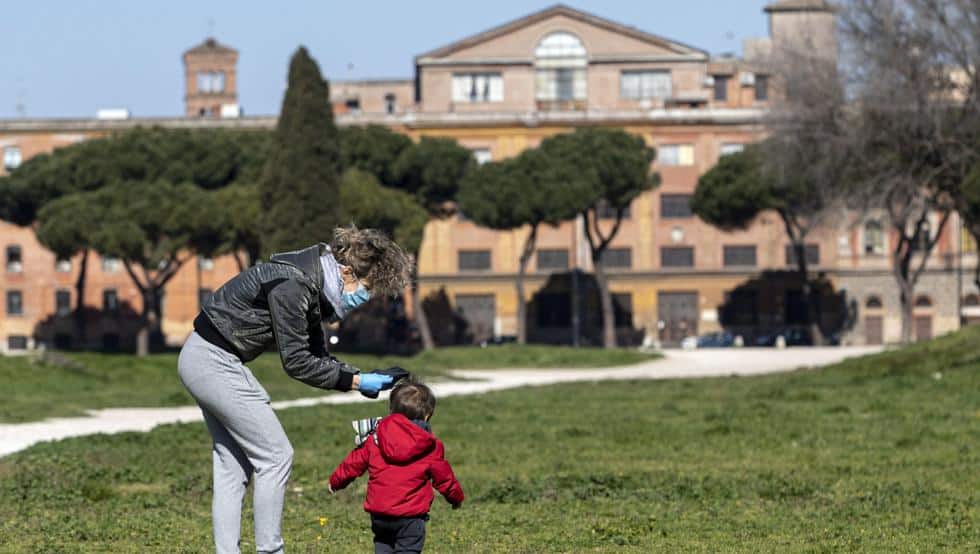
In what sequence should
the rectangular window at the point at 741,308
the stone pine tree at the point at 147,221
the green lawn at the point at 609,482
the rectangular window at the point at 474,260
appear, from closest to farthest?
the green lawn at the point at 609,482 → the stone pine tree at the point at 147,221 → the rectangular window at the point at 741,308 → the rectangular window at the point at 474,260

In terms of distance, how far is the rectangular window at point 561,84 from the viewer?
9688 centimetres

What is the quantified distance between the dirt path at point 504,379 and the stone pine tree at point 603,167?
297 inches

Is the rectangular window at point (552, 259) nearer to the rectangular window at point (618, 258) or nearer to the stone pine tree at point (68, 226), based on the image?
the rectangular window at point (618, 258)

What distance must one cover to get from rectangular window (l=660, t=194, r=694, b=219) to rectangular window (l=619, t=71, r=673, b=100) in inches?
239

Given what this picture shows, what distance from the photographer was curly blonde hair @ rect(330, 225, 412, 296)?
8.96m

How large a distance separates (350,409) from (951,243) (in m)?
70.2

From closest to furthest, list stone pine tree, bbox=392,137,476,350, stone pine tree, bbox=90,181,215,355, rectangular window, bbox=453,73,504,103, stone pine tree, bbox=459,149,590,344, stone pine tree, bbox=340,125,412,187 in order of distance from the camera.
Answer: stone pine tree, bbox=90,181,215,355 → stone pine tree, bbox=459,149,590,344 → stone pine tree, bbox=392,137,476,350 → stone pine tree, bbox=340,125,412,187 → rectangular window, bbox=453,73,504,103

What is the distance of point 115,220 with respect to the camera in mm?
66312

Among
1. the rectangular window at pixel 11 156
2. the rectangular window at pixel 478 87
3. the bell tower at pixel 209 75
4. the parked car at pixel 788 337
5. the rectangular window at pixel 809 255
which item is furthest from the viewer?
the bell tower at pixel 209 75

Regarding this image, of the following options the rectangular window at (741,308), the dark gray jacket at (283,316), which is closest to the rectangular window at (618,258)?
the rectangular window at (741,308)

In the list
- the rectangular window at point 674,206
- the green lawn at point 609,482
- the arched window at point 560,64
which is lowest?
the green lawn at point 609,482

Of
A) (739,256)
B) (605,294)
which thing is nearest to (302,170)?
(605,294)

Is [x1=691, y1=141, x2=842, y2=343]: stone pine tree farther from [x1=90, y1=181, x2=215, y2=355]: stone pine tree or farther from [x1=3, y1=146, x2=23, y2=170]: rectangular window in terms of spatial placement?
[x1=3, y1=146, x2=23, y2=170]: rectangular window

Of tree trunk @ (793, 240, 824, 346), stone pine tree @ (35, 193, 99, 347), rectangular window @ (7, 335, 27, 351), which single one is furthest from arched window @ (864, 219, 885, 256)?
rectangular window @ (7, 335, 27, 351)
